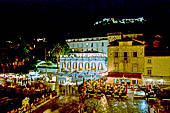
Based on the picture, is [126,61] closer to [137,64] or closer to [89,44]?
[137,64]

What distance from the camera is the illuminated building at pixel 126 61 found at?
2789 cm

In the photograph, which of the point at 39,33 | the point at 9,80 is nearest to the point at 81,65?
the point at 9,80

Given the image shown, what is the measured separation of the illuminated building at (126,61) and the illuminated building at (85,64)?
308 inches

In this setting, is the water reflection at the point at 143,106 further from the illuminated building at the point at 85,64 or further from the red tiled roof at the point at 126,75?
the illuminated building at the point at 85,64

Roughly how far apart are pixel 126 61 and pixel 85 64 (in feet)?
41.6

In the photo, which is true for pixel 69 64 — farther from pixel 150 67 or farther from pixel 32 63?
pixel 150 67

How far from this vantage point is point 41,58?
5216cm

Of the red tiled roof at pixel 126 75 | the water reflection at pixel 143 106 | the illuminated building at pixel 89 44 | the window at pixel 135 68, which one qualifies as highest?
the illuminated building at pixel 89 44

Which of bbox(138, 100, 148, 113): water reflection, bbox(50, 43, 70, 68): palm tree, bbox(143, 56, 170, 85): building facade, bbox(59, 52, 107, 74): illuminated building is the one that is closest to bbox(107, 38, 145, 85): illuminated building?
bbox(143, 56, 170, 85): building facade

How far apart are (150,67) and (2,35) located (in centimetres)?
3539

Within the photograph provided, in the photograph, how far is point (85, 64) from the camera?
129 ft

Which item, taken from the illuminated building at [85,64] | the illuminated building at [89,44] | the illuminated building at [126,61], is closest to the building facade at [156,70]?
the illuminated building at [126,61]

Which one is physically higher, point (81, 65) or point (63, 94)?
point (81, 65)

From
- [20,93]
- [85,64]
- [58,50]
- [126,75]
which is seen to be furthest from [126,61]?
[58,50]
